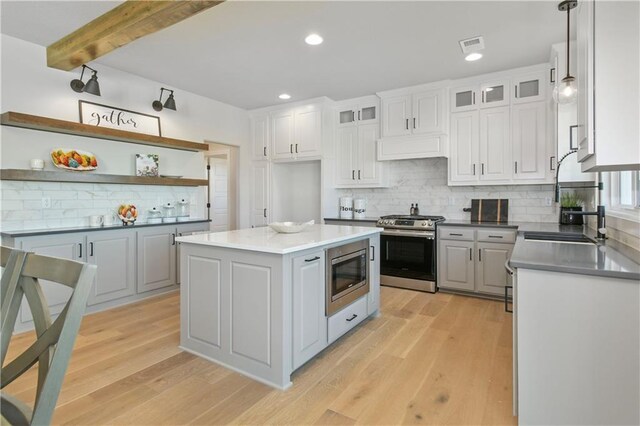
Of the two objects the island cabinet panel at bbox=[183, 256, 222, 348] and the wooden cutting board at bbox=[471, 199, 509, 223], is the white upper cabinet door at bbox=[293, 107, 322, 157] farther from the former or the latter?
the island cabinet panel at bbox=[183, 256, 222, 348]

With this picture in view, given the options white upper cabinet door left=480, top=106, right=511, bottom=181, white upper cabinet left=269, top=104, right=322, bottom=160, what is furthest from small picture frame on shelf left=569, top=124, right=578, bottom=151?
white upper cabinet left=269, top=104, right=322, bottom=160

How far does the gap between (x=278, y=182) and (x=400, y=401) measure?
429cm

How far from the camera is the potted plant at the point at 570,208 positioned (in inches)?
→ 141

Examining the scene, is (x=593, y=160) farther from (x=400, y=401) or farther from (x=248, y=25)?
(x=248, y=25)

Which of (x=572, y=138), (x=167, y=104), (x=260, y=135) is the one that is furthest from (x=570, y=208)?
(x=167, y=104)

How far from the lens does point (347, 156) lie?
17.3 ft

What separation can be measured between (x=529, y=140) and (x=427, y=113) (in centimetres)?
122

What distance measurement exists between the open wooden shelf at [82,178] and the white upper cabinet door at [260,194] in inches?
52.0

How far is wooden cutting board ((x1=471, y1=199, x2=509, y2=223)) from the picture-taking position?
4.34 metres

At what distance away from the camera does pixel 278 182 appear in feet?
19.1

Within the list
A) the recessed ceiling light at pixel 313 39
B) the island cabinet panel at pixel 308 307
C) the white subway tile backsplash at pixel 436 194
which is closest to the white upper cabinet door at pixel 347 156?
the white subway tile backsplash at pixel 436 194

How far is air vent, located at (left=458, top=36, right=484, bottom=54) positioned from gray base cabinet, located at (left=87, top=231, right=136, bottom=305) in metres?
3.93

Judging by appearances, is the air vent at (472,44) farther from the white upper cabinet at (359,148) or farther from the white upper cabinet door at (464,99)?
the white upper cabinet at (359,148)

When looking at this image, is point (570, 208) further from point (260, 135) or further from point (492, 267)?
point (260, 135)
